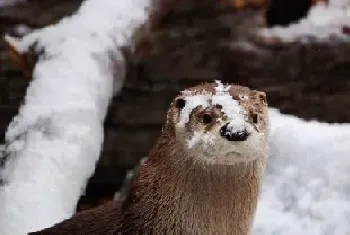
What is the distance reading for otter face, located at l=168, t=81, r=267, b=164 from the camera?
136 centimetres

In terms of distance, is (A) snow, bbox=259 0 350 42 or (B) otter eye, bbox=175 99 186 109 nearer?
(B) otter eye, bbox=175 99 186 109

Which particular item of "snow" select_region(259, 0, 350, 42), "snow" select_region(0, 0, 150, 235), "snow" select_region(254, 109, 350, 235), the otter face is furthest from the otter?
"snow" select_region(259, 0, 350, 42)

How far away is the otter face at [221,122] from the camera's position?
1362 millimetres

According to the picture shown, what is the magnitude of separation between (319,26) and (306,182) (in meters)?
1.43

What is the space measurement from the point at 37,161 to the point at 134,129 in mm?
1550

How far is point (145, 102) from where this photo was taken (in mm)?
3594

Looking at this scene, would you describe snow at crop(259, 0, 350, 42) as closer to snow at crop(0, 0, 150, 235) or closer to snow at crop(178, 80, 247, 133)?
snow at crop(0, 0, 150, 235)

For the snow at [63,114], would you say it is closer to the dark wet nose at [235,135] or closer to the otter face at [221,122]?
the otter face at [221,122]

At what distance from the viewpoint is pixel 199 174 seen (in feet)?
4.99

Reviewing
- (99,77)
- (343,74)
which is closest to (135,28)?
(99,77)

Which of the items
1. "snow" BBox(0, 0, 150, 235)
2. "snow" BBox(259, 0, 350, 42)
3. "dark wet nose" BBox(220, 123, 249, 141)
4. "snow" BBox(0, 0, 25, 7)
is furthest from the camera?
"snow" BBox(0, 0, 25, 7)

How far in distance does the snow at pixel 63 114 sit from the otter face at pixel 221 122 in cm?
59

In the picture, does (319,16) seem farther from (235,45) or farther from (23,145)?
(23,145)

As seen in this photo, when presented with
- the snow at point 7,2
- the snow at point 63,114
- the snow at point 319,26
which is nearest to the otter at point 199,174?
the snow at point 63,114
